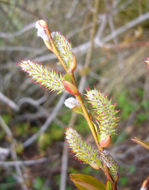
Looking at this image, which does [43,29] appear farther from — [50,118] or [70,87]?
[50,118]

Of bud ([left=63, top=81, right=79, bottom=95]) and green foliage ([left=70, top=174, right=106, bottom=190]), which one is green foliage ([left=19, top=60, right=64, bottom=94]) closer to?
bud ([left=63, top=81, right=79, bottom=95])

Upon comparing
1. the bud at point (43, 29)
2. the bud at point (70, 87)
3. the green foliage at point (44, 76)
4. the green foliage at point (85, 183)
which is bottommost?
the green foliage at point (85, 183)

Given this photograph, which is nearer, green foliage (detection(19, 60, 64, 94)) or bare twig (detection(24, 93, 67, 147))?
green foliage (detection(19, 60, 64, 94))

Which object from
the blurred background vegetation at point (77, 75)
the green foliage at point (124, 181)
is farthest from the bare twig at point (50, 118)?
the green foliage at point (124, 181)

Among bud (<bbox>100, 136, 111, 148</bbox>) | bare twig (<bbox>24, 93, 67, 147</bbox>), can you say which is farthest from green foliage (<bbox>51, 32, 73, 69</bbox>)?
bare twig (<bbox>24, 93, 67, 147</bbox>)

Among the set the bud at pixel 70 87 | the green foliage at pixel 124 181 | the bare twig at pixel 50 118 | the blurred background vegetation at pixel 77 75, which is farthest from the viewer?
the green foliage at pixel 124 181

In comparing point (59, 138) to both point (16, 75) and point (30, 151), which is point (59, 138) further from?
point (16, 75)

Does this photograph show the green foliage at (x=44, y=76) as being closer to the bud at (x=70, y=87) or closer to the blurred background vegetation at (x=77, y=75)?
the bud at (x=70, y=87)

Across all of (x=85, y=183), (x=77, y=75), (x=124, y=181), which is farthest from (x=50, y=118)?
(x=85, y=183)

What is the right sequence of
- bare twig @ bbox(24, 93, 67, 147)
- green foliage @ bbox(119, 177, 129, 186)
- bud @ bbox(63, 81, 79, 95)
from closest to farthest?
bud @ bbox(63, 81, 79, 95) < bare twig @ bbox(24, 93, 67, 147) < green foliage @ bbox(119, 177, 129, 186)
